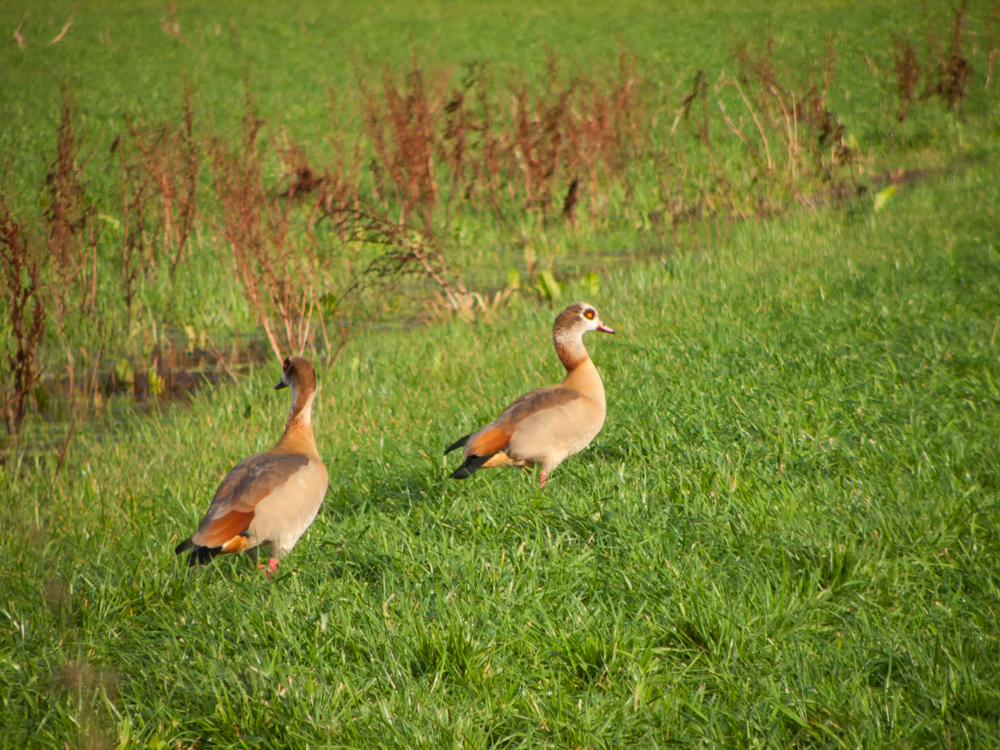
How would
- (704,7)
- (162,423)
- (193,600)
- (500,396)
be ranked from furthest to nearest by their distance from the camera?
(704,7) < (162,423) < (500,396) < (193,600)

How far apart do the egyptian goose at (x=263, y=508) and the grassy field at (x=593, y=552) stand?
161mm

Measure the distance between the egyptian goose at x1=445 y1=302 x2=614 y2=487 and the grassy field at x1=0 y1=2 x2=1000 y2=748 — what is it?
150mm

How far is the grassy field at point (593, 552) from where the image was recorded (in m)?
2.72

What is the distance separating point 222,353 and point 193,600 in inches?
204

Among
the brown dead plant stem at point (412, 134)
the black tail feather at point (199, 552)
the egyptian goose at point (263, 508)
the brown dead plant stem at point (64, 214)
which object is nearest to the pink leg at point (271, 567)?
the egyptian goose at point (263, 508)

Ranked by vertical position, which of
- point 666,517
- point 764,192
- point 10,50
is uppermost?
point 10,50

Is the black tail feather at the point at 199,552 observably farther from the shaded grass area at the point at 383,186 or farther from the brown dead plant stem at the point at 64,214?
the brown dead plant stem at the point at 64,214

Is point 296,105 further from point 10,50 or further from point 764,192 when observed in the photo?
point 764,192

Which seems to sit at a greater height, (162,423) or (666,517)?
(666,517)

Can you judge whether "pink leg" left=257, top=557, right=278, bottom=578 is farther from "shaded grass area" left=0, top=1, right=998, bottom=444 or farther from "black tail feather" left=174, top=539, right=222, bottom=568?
"shaded grass area" left=0, top=1, right=998, bottom=444

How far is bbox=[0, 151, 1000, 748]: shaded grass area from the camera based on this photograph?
271 centimetres

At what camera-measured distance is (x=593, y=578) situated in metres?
3.42

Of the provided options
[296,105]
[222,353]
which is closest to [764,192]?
[222,353]

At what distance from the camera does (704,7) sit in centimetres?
4022
